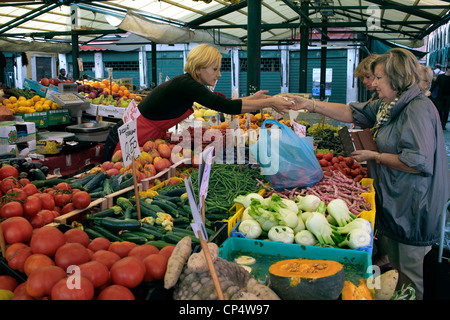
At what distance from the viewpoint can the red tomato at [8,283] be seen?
1544mm

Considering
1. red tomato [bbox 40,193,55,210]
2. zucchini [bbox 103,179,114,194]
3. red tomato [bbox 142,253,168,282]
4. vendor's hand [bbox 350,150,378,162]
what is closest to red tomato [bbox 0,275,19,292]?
red tomato [bbox 142,253,168,282]

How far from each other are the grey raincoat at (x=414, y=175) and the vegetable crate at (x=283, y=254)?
3.36ft

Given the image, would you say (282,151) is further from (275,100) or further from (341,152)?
(341,152)

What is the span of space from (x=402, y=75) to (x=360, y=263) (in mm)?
1522

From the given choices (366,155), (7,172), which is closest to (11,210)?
(7,172)

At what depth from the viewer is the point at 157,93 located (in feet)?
12.7

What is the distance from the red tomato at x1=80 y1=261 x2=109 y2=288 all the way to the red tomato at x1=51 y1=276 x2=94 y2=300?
0.19ft

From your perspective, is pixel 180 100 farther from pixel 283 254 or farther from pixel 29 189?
pixel 283 254

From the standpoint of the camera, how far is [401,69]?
2859mm

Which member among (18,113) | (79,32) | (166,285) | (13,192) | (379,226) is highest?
(79,32)

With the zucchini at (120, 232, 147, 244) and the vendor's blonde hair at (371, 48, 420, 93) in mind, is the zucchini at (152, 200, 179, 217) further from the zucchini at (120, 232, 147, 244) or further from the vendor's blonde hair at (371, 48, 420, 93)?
the vendor's blonde hair at (371, 48, 420, 93)

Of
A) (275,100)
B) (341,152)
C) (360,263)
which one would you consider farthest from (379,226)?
(341,152)

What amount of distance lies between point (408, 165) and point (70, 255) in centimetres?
229

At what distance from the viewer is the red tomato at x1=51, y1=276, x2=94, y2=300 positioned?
4.15 feet
